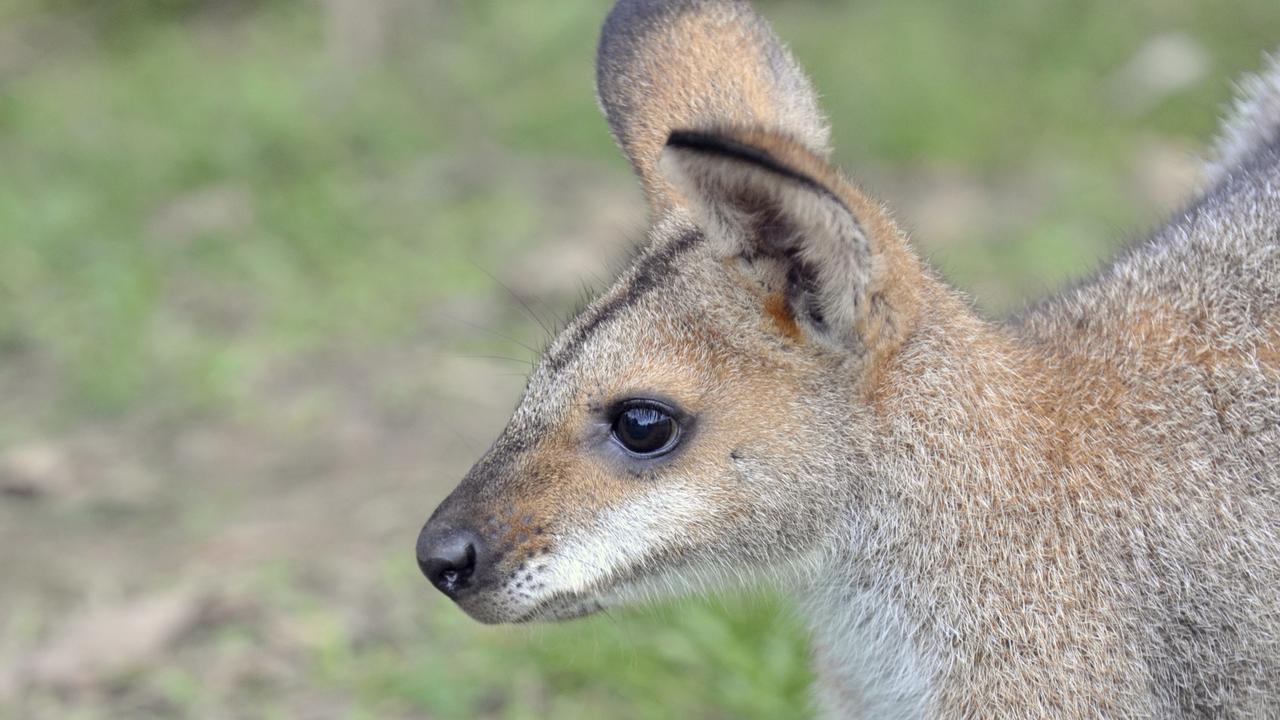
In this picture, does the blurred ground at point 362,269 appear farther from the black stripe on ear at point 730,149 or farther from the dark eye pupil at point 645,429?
the black stripe on ear at point 730,149

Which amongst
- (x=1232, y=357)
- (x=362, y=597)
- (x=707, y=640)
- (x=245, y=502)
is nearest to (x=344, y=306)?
(x=245, y=502)

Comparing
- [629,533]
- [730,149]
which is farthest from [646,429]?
[730,149]

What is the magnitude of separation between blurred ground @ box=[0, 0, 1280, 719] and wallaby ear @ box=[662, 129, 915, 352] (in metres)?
0.85

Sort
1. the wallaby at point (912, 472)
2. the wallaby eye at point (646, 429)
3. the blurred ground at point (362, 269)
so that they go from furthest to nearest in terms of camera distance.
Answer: the blurred ground at point (362, 269)
the wallaby eye at point (646, 429)
the wallaby at point (912, 472)

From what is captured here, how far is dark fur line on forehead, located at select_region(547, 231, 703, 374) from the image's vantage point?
305cm

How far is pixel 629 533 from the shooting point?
9.56 feet

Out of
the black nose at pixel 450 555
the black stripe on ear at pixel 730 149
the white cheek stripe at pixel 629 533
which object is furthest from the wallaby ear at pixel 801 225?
the black nose at pixel 450 555

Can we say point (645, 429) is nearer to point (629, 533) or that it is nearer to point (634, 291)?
point (629, 533)

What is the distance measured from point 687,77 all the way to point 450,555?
4.27 ft

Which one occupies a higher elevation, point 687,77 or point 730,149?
point 687,77

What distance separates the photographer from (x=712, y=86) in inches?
137

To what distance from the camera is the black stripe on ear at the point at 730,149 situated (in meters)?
2.45

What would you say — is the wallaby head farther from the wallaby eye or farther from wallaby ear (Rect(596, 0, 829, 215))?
wallaby ear (Rect(596, 0, 829, 215))

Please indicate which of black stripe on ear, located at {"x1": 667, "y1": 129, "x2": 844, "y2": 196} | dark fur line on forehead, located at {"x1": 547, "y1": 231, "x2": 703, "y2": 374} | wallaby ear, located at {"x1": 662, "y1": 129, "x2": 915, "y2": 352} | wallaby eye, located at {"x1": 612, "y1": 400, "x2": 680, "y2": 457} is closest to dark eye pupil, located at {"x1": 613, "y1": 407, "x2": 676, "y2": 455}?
wallaby eye, located at {"x1": 612, "y1": 400, "x2": 680, "y2": 457}
